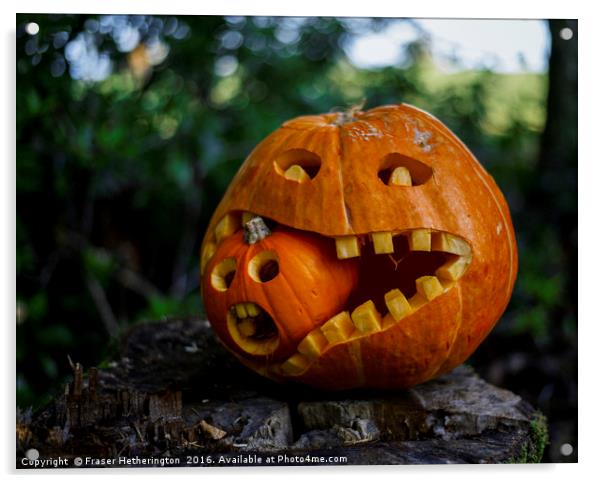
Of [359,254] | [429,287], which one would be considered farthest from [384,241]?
[429,287]

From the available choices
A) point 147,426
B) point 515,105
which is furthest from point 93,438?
point 515,105

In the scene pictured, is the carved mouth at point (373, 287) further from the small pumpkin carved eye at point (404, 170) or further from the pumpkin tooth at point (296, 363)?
the small pumpkin carved eye at point (404, 170)

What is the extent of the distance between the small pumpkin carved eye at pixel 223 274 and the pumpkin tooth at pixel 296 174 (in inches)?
13.8

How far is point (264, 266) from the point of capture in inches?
95.9

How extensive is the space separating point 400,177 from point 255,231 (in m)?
0.51

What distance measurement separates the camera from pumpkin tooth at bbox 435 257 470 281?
235cm

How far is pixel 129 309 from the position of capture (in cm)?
467

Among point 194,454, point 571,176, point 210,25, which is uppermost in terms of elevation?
point 210,25

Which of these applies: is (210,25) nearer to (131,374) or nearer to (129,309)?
(129,309)

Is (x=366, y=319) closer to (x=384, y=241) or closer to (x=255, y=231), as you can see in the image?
(x=384, y=241)

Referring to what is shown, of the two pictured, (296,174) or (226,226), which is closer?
(296,174)

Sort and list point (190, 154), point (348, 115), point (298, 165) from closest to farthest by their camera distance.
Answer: point (298, 165), point (348, 115), point (190, 154)
